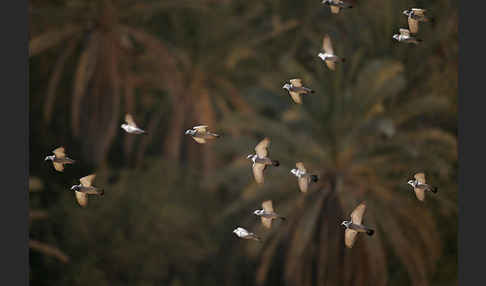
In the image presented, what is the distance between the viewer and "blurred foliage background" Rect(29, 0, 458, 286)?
38.3 ft

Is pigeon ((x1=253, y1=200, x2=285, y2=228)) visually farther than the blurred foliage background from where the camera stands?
No

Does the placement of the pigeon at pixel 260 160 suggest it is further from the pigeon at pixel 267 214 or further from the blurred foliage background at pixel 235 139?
the blurred foliage background at pixel 235 139

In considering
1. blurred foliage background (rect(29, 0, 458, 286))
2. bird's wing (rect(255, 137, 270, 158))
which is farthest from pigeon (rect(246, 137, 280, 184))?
blurred foliage background (rect(29, 0, 458, 286))

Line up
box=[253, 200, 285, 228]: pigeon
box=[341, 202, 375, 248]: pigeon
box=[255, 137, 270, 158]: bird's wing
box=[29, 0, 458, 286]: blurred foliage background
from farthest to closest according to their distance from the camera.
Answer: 1. box=[29, 0, 458, 286]: blurred foliage background
2. box=[253, 200, 285, 228]: pigeon
3. box=[255, 137, 270, 158]: bird's wing
4. box=[341, 202, 375, 248]: pigeon

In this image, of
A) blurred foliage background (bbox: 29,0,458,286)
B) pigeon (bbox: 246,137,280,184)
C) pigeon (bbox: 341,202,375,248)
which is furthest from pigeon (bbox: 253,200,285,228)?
blurred foliage background (bbox: 29,0,458,286)

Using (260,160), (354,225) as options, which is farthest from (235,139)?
(354,225)

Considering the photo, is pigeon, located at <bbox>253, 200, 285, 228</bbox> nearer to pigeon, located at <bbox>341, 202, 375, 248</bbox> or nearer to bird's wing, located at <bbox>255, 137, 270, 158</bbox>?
bird's wing, located at <bbox>255, 137, 270, 158</bbox>

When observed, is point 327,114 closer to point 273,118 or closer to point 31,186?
point 273,118

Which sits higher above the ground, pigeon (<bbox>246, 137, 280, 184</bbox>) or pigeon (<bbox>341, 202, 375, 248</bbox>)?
pigeon (<bbox>246, 137, 280, 184</bbox>)

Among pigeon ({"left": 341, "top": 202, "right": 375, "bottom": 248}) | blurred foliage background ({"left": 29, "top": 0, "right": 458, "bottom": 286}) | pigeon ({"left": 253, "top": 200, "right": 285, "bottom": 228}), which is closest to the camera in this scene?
pigeon ({"left": 341, "top": 202, "right": 375, "bottom": 248})

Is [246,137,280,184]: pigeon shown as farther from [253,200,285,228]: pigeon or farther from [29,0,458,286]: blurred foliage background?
[29,0,458,286]: blurred foliage background

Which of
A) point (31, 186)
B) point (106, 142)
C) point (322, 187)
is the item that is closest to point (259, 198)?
point (322, 187)

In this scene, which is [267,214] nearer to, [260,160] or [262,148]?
[260,160]

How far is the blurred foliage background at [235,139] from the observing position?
11.7 meters
